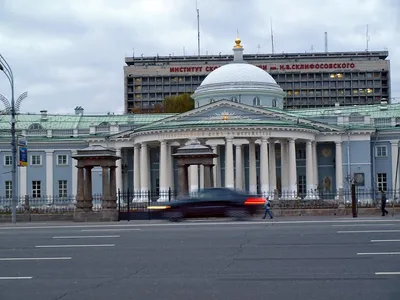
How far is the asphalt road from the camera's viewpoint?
1641 centimetres

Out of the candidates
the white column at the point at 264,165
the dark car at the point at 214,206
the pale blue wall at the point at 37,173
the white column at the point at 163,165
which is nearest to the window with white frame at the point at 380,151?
the white column at the point at 264,165

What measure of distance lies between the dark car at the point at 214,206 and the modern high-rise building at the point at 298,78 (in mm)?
119492

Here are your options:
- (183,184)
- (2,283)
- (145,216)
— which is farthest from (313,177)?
(2,283)

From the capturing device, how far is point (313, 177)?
85.1 metres

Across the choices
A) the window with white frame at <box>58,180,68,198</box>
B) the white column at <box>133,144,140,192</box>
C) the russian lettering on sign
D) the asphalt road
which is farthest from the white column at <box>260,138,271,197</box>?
the russian lettering on sign

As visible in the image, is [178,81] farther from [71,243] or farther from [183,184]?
[71,243]

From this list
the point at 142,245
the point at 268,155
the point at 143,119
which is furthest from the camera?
the point at 143,119

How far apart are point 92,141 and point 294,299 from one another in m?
76.0

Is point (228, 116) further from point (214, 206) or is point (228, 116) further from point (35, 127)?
point (214, 206)

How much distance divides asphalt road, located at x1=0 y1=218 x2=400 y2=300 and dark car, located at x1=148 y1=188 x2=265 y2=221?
1143 cm

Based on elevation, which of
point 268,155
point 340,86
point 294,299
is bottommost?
point 294,299

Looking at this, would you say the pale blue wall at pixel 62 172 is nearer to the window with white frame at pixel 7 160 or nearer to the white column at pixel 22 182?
the white column at pixel 22 182

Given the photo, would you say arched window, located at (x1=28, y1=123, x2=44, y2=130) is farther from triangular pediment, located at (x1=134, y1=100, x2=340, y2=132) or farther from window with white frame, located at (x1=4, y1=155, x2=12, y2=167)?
triangular pediment, located at (x1=134, y1=100, x2=340, y2=132)

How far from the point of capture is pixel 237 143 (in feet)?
275
